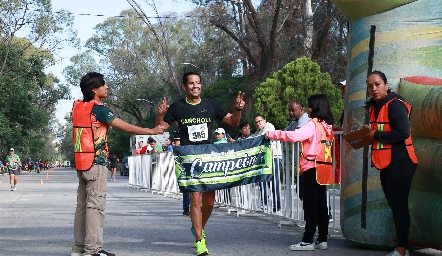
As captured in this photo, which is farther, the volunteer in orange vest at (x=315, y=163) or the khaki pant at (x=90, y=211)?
the volunteer in orange vest at (x=315, y=163)

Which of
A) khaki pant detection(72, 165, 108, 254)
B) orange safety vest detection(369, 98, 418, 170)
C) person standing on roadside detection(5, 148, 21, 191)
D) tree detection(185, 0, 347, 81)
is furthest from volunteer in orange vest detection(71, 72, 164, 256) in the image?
tree detection(185, 0, 347, 81)

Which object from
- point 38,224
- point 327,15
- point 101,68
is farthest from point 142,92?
point 38,224

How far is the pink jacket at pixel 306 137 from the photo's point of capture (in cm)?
879

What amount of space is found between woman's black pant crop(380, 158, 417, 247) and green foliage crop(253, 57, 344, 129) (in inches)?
1047

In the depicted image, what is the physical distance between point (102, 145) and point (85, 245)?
0.96 metres

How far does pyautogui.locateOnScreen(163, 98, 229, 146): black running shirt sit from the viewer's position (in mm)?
8625

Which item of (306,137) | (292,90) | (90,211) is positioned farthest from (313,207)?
(292,90)

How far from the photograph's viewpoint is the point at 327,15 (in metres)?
40.0

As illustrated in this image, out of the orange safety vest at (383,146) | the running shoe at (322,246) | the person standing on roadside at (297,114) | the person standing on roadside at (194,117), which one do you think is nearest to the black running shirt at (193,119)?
the person standing on roadside at (194,117)

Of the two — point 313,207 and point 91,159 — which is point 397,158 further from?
point 91,159

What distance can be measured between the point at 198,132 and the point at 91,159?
1.24 metres

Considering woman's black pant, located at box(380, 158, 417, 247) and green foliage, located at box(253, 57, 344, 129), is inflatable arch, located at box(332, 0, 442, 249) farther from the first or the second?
green foliage, located at box(253, 57, 344, 129)

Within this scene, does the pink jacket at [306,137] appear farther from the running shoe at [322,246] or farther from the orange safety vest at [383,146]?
the orange safety vest at [383,146]

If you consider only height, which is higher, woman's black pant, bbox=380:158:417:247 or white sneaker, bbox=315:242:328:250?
woman's black pant, bbox=380:158:417:247
